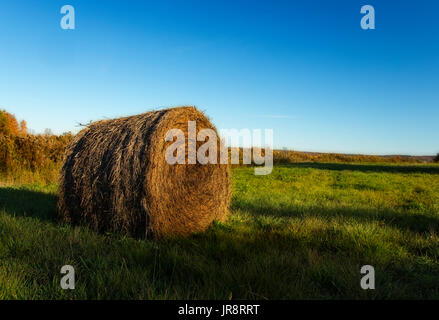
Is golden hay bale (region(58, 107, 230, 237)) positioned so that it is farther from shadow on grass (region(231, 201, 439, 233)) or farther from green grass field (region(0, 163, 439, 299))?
shadow on grass (region(231, 201, 439, 233))

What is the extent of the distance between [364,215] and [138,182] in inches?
198

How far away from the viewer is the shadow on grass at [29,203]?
5.60 meters

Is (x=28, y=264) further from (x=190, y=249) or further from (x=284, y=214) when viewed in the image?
(x=284, y=214)

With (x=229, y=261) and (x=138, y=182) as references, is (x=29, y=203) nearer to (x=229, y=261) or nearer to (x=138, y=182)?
(x=138, y=182)

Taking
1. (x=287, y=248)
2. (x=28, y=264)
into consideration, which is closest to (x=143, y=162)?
(x=28, y=264)

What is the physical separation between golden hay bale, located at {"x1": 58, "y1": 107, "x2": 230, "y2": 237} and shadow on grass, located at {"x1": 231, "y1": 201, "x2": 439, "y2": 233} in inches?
53.2

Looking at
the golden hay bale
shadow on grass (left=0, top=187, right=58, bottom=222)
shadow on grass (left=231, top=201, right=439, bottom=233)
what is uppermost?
the golden hay bale

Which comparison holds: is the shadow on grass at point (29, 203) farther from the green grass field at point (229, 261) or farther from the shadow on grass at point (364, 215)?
the shadow on grass at point (364, 215)

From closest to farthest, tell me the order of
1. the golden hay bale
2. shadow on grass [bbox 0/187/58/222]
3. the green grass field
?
1. the green grass field
2. the golden hay bale
3. shadow on grass [bbox 0/187/58/222]

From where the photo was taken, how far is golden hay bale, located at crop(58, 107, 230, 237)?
14.8ft

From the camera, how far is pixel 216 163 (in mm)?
5832

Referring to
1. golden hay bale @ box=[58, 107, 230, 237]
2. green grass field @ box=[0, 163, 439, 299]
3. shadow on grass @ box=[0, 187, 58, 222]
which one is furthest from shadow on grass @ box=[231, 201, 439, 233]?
shadow on grass @ box=[0, 187, 58, 222]

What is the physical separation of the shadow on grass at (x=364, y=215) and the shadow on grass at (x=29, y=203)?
4.21 metres

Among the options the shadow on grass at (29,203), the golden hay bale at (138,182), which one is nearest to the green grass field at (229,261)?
the shadow on grass at (29,203)
